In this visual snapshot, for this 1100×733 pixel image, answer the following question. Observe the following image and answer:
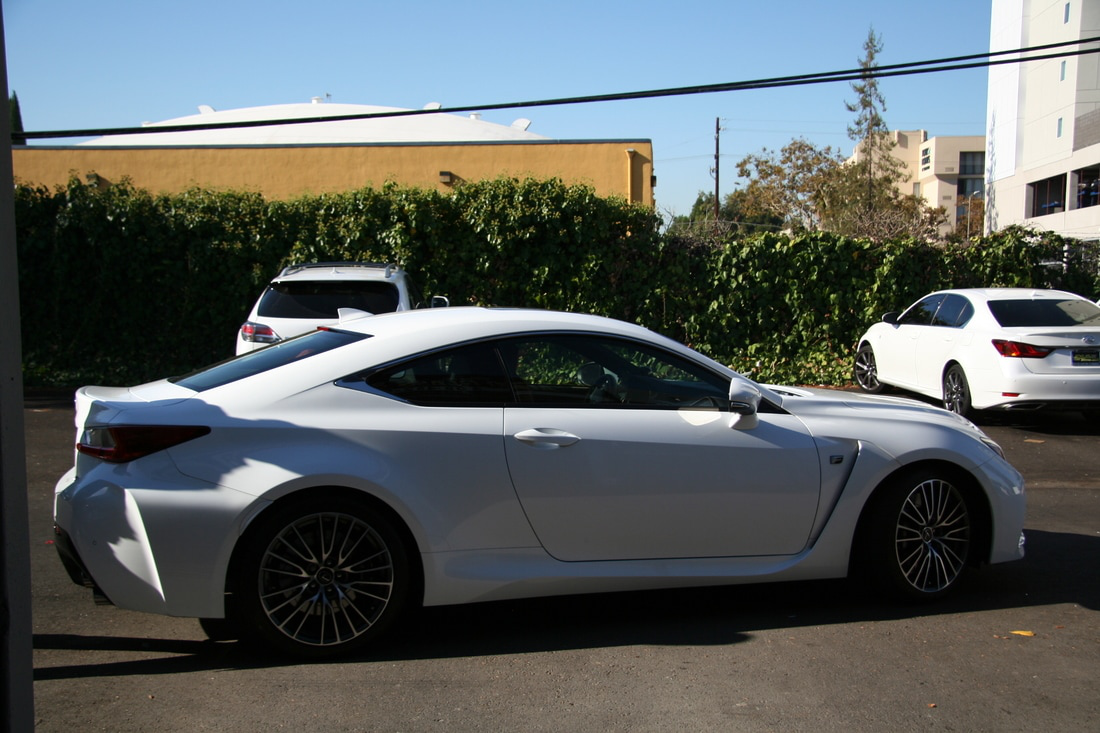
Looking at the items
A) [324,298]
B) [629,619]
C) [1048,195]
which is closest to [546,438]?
[629,619]

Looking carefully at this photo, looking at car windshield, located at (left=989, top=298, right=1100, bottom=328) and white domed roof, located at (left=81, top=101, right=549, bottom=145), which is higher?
white domed roof, located at (left=81, top=101, right=549, bottom=145)

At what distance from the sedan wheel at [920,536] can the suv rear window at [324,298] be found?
6138mm

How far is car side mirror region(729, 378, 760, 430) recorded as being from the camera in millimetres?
4688

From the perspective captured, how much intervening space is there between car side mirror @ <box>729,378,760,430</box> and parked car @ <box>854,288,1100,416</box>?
6.80m

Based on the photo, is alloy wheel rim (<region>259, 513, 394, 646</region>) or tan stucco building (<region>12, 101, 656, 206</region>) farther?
tan stucco building (<region>12, 101, 656, 206</region>)

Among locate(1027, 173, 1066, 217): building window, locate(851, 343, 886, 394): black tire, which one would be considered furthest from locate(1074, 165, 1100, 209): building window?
locate(851, 343, 886, 394): black tire

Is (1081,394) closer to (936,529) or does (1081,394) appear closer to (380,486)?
(936,529)

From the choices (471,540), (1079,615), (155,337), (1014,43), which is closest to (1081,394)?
(1079,615)

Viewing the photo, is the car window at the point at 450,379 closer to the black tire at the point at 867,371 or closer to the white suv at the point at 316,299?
the white suv at the point at 316,299

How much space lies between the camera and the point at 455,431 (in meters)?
4.39

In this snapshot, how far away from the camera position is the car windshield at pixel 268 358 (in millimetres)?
4602

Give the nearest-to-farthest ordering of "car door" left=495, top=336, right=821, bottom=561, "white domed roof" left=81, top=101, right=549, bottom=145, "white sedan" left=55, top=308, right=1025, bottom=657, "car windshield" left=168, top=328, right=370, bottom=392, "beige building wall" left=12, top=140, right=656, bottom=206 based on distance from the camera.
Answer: "white sedan" left=55, top=308, right=1025, bottom=657
"car door" left=495, top=336, right=821, bottom=561
"car windshield" left=168, top=328, right=370, bottom=392
"beige building wall" left=12, top=140, right=656, bottom=206
"white domed roof" left=81, top=101, right=549, bottom=145

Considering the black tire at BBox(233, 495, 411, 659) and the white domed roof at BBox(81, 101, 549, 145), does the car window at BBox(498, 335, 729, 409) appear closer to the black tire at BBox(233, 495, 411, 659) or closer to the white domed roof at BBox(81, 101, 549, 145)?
the black tire at BBox(233, 495, 411, 659)

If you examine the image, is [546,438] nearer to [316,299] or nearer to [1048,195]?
[316,299]
